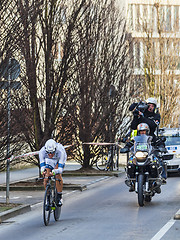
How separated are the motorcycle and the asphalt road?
1.46 feet

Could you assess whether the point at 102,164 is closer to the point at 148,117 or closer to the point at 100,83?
the point at 100,83

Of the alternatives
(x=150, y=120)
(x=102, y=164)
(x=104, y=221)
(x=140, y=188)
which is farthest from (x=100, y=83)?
(x=104, y=221)

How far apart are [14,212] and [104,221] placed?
2.23 m

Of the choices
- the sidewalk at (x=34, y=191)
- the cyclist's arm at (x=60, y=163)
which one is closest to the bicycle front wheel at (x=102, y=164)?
the sidewalk at (x=34, y=191)

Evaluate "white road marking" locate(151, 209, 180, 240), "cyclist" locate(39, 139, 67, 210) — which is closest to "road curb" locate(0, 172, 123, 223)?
"cyclist" locate(39, 139, 67, 210)

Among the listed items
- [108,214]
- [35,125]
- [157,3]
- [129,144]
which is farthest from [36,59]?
[157,3]

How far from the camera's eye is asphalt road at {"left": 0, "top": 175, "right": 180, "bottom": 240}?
10445 mm

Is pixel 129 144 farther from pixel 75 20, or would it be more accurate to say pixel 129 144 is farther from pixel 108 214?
pixel 75 20

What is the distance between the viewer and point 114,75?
27.2 metres

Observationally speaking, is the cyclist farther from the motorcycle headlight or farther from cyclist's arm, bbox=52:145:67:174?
the motorcycle headlight

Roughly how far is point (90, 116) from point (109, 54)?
2.90m

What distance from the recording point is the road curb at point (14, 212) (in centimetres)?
1280

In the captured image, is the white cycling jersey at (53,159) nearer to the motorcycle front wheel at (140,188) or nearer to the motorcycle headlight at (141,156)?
the motorcycle front wheel at (140,188)

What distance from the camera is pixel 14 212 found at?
1341cm
